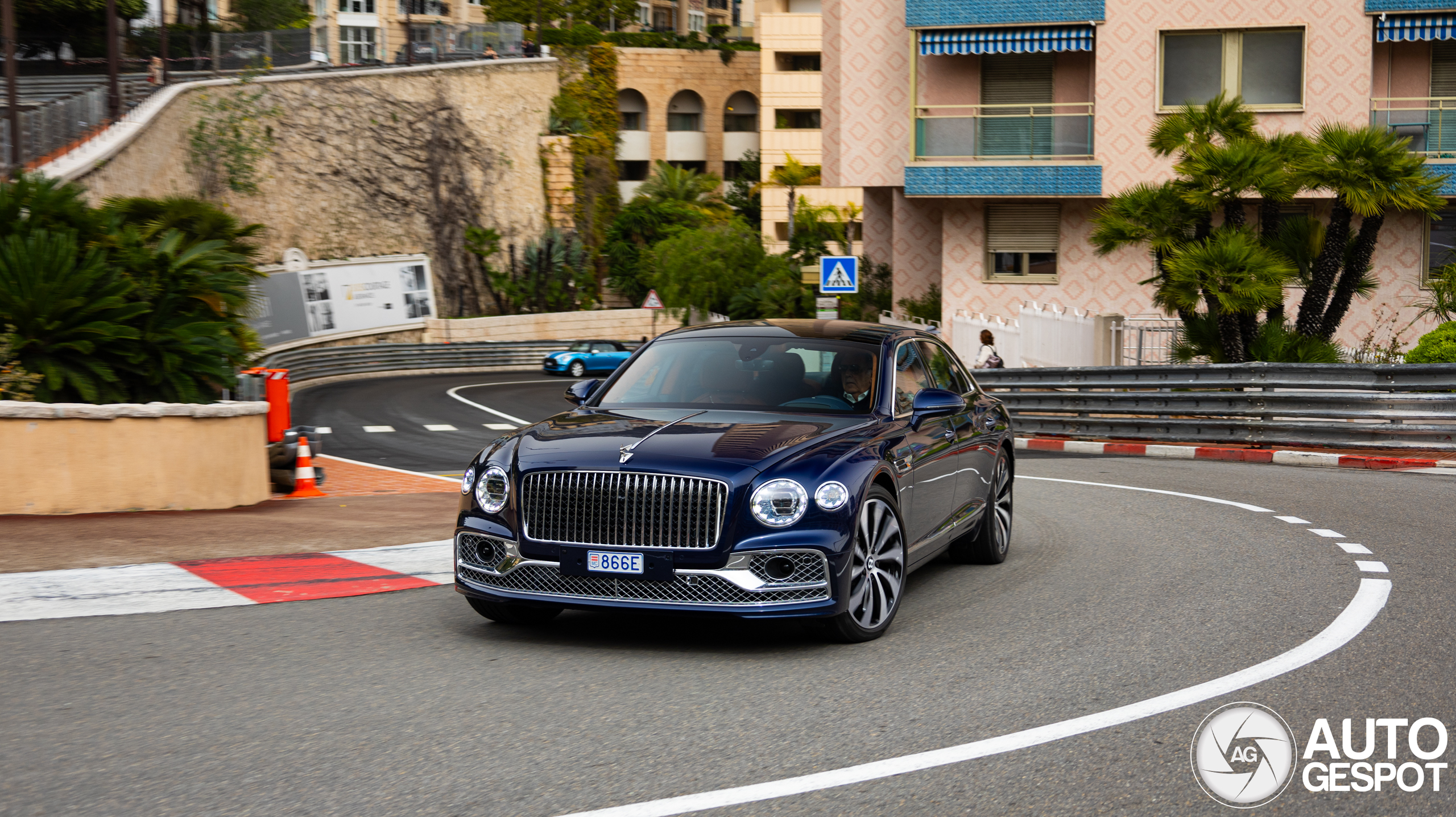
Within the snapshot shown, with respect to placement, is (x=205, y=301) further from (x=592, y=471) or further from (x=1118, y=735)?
(x=1118, y=735)

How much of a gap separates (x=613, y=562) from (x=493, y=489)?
0.80 m

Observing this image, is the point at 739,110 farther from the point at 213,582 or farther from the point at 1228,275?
the point at 213,582

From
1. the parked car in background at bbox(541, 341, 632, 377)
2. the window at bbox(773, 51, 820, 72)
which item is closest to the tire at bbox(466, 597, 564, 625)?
the parked car in background at bbox(541, 341, 632, 377)

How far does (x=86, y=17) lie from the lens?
64125 millimetres

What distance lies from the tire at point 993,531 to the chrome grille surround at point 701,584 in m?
2.83

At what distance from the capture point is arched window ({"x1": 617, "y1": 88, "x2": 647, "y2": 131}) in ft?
283

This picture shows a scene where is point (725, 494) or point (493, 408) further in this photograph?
point (493, 408)

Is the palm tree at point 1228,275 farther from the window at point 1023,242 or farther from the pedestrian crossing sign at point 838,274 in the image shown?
the window at point 1023,242

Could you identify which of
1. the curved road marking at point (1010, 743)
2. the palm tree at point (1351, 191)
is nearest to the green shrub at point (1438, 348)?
the palm tree at point (1351, 191)

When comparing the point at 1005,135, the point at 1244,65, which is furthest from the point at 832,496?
the point at 1244,65

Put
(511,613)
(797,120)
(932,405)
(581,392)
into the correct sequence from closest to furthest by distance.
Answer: (511,613), (932,405), (581,392), (797,120)

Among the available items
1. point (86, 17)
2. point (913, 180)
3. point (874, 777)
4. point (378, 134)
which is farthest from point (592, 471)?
point (86, 17)

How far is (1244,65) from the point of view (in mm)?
29094

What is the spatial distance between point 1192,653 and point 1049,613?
1.14 meters
